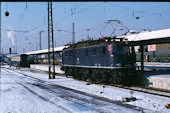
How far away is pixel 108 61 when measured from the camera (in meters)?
16.8

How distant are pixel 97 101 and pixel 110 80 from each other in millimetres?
6576

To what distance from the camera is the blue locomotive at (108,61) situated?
53.2ft

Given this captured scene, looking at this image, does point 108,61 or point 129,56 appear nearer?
point 129,56

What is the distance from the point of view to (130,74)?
1628 centimetres

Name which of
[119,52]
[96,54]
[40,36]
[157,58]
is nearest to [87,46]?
[96,54]

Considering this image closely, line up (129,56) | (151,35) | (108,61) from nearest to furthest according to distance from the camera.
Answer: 1. (129,56)
2. (108,61)
3. (151,35)

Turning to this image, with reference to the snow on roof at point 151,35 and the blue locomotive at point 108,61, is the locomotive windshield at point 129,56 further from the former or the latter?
the snow on roof at point 151,35

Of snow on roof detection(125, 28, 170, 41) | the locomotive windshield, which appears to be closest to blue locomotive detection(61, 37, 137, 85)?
the locomotive windshield

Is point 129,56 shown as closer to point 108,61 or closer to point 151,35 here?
point 108,61

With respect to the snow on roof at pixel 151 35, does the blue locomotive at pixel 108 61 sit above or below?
below

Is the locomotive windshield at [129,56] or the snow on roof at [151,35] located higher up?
the snow on roof at [151,35]

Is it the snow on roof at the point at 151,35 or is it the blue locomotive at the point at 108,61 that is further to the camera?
the snow on roof at the point at 151,35

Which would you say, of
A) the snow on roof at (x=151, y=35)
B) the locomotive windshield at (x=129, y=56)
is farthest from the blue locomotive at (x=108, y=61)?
the snow on roof at (x=151, y=35)

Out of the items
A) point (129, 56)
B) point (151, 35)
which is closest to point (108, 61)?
point (129, 56)
